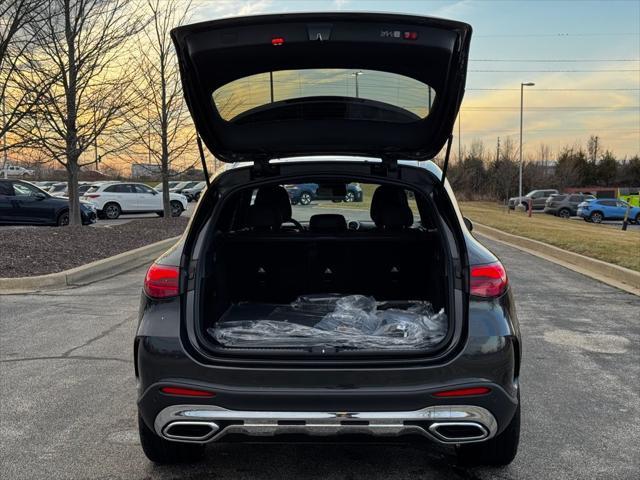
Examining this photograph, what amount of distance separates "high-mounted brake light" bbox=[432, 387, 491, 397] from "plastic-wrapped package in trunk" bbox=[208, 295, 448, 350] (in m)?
0.26

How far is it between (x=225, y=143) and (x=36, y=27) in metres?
9.27

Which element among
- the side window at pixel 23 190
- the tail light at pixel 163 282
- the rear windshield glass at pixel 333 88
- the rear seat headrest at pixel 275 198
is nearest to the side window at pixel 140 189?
the side window at pixel 23 190

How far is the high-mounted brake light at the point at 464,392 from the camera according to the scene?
2.62 meters

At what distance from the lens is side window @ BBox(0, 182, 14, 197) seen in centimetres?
1748

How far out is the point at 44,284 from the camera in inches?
339

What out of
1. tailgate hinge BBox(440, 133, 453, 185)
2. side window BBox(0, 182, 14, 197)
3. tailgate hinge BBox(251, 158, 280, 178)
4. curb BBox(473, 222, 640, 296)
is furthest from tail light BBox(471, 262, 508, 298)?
side window BBox(0, 182, 14, 197)

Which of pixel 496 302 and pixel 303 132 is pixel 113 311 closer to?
pixel 303 132

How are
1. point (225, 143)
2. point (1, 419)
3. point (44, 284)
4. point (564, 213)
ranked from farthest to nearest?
point (564, 213)
point (44, 284)
point (1, 419)
point (225, 143)

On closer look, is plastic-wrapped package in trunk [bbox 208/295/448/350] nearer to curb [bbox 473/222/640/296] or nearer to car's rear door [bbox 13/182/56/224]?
curb [bbox 473/222/640/296]

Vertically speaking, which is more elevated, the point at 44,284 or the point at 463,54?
the point at 463,54

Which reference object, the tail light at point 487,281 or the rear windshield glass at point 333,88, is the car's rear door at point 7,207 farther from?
the tail light at point 487,281

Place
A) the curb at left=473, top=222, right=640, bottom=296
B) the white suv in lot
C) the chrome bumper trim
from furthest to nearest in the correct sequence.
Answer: the white suv in lot < the curb at left=473, top=222, right=640, bottom=296 < the chrome bumper trim

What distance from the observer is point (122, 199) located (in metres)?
24.5

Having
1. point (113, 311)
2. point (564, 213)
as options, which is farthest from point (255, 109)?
point (564, 213)
